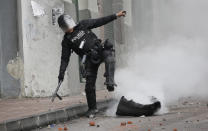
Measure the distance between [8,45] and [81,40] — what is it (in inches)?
162

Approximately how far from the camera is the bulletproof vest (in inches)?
242

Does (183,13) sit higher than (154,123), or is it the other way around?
(183,13)

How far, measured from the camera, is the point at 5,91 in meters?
9.65

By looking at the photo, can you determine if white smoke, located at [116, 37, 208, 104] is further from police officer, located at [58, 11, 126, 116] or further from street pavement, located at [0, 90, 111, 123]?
police officer, located at [58, 11, 126, 116]

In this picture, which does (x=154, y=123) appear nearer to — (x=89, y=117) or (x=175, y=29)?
(x=89, y=117)

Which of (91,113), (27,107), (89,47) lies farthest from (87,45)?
(27,107)

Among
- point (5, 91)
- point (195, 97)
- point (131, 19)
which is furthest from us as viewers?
point (131, 19)

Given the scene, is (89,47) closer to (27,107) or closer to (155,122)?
(155,122)

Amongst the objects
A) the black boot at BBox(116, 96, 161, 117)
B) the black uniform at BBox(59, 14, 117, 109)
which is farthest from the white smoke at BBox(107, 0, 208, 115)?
the black uniform at BBox(59, 14, 117, 109)

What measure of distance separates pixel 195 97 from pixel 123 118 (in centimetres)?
289

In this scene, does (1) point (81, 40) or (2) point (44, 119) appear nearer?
(2) point (44, 119)

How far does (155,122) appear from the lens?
18.0 feet

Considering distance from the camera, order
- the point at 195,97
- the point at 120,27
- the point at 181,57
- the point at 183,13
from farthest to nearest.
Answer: the point at 183,13
the point at 120,27
the point at 181,57
the point at 195,97

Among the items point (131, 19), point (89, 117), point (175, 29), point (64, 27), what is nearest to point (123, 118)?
point (89, 117)
